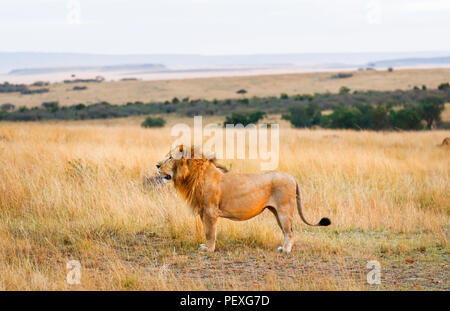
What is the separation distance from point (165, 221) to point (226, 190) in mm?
1882

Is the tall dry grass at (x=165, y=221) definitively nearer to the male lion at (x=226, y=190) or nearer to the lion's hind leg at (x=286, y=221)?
the lion's hind leg at (x=286, y=221)

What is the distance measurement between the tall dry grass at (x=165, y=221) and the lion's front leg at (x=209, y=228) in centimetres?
15

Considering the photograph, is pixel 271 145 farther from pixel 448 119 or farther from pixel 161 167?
pixel 448 119

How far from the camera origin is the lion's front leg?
6.61 meters

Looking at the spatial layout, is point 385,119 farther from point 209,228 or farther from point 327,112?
point 209,228

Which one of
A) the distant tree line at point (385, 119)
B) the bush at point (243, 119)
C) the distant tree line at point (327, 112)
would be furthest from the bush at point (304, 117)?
the bush at point (243, 119)

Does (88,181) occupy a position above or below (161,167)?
below

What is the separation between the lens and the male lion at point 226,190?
6.55 meters

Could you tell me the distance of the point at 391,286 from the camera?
219 inches

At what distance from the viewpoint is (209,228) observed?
670cm
